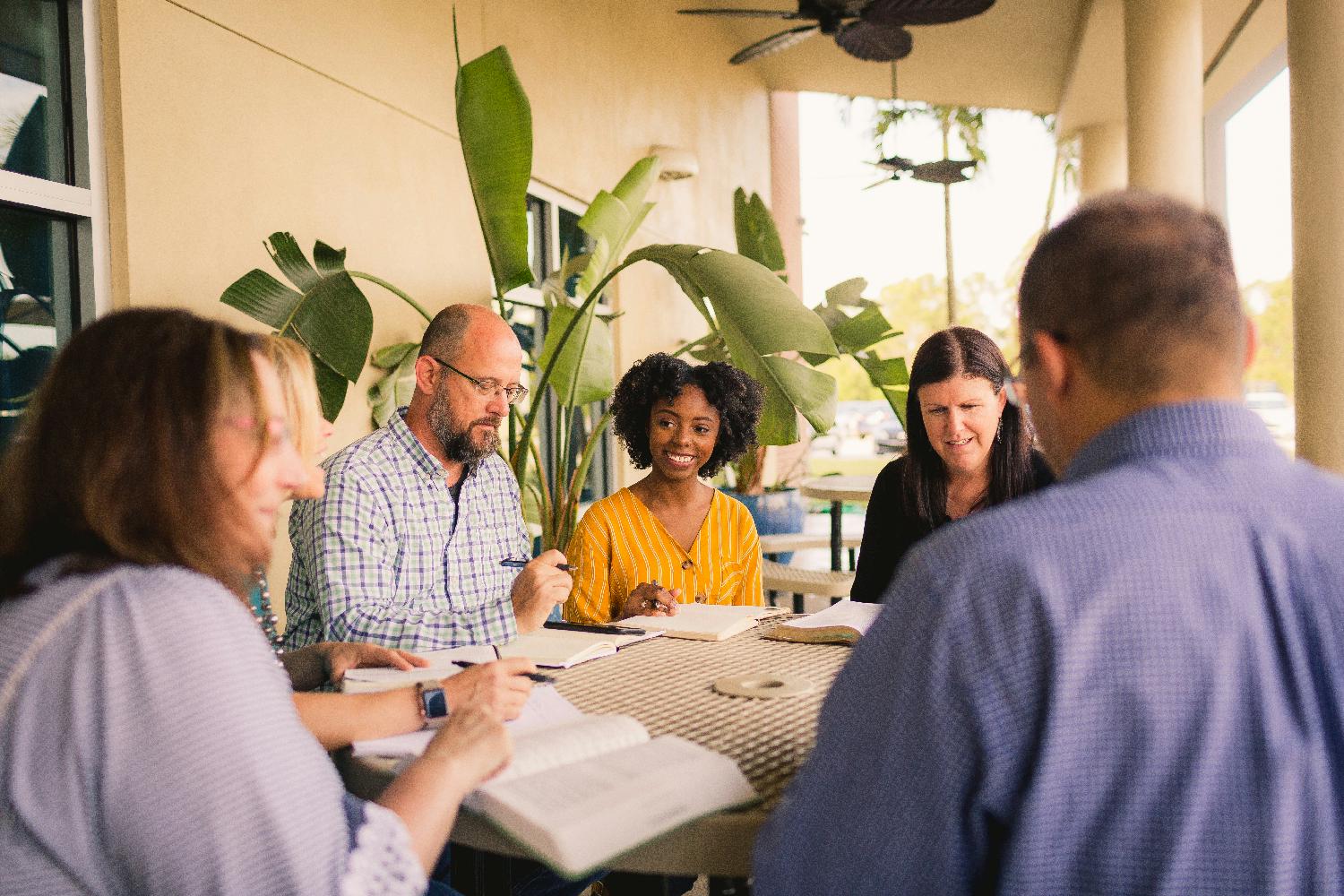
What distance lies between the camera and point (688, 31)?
9422 mm

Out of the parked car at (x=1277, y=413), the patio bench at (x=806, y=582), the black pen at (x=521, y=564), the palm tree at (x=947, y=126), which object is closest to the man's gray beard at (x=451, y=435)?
the black pen at (x=521, y=564)

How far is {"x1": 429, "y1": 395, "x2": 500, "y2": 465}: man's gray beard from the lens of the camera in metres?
2.62

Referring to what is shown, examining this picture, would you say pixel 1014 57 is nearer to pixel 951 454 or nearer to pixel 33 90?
pixel 951 454

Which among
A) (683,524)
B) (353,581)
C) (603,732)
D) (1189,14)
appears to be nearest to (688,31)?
(1189,14)

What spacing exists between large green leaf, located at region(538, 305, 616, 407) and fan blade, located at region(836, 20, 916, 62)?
3169mm

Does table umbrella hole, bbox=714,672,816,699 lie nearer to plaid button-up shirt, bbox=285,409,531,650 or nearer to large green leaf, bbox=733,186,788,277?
plaid button-up shirt, bbox=285,409,531,650

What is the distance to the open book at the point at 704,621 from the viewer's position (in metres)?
2.16

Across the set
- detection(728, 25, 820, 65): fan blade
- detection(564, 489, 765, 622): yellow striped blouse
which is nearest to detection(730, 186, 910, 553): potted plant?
detection(564, 489, 765, 622): yellow striped blouse

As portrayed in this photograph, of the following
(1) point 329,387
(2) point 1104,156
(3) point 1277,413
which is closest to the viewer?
(1) point 329,387

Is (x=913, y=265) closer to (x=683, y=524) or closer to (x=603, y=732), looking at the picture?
(x=683, y=524)

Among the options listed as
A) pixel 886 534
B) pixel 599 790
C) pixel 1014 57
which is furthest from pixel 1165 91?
pixel 599 790

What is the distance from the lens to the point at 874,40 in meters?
6.43

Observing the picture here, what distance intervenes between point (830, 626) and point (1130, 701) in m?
1.20

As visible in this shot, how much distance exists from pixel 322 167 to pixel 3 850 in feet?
10.5
